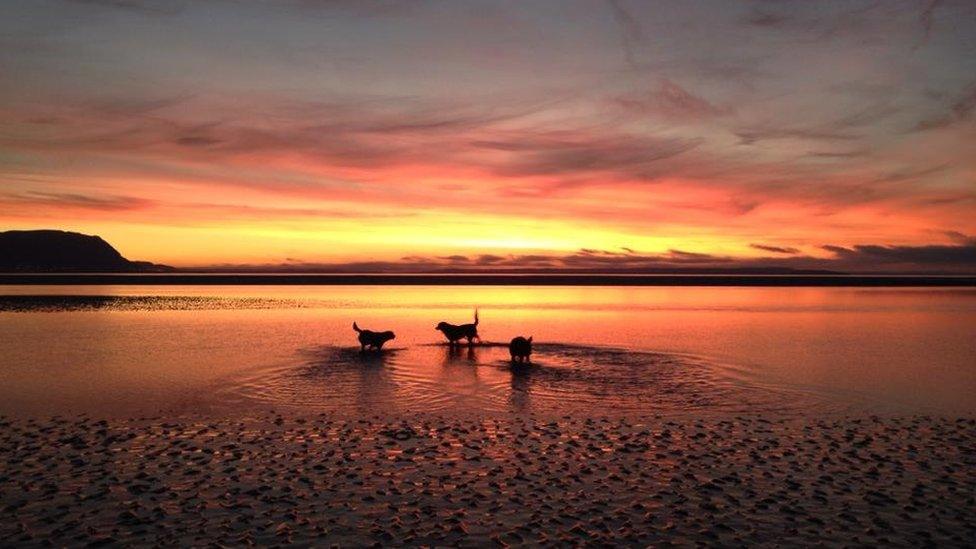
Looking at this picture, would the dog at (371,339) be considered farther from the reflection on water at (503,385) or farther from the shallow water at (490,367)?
the reflection on water at (503,385)

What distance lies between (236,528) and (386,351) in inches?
819

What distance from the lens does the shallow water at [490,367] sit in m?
19.1

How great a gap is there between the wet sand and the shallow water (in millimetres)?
2249

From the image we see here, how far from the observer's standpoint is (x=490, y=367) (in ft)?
85.8

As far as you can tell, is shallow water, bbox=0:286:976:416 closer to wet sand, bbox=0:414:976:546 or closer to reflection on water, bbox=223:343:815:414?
reflection on water, bbox=223:343:815:414

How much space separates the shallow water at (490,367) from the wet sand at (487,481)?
2.25 meters

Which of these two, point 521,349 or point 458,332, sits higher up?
point 458,332

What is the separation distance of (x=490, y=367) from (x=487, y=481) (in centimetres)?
1411

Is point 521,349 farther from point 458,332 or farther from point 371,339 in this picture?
point 371,339

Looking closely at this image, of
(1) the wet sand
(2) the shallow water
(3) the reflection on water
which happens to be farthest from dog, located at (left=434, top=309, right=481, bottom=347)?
(1) the wet sand

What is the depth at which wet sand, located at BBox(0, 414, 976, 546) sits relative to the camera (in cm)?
978

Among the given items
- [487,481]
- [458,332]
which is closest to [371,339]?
[458,332]

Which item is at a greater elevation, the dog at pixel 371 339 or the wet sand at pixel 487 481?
the dog at pixel 371 339

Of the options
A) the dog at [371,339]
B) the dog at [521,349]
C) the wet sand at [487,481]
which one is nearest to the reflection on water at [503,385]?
the dog at [521,349]
